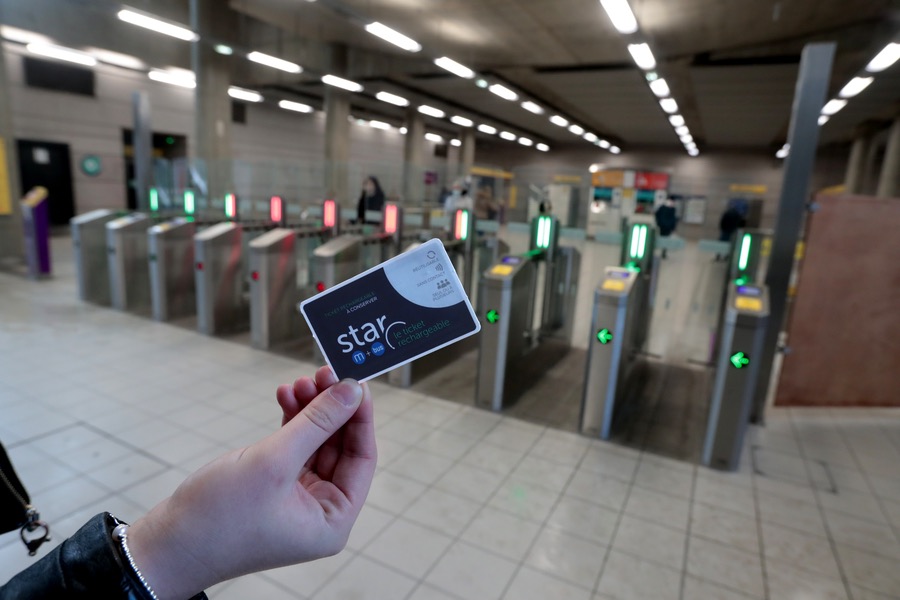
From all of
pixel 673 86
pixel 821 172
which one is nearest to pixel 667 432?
pixel 673 86

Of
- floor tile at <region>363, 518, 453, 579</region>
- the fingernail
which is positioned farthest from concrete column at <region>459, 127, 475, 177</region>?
the fingernail

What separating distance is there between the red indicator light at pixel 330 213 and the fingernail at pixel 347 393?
17.6ft

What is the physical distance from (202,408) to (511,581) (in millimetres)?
2560

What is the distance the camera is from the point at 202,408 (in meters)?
3.72

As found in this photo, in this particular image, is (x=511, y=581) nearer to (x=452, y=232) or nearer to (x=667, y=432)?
(x=667, y=432)

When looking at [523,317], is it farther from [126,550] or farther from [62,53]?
[62,53]

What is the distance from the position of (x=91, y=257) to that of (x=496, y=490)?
19.9ft

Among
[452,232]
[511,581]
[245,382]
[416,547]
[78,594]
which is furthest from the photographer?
[452,232]

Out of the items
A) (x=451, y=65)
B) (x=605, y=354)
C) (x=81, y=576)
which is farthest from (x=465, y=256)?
(x=81, y=576)

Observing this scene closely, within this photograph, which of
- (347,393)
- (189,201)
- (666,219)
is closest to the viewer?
(347,393)

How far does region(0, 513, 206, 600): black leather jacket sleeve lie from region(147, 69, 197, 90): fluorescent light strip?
14.0 meters

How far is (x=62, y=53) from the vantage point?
10805 millimetres

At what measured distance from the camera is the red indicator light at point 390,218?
515 centimetres

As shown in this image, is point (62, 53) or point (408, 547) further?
point (62, 53)
